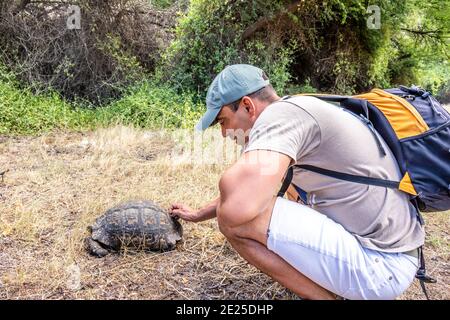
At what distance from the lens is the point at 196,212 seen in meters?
2.32

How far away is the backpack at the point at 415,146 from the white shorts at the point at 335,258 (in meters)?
0.23

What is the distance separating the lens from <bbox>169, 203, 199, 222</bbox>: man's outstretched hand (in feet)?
7.68

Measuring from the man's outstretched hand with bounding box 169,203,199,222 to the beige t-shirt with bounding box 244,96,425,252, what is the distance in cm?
76

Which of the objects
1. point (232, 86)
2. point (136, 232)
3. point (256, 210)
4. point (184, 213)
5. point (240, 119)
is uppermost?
point (232, 86)

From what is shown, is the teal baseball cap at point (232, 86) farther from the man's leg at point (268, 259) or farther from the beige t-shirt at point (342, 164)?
the man's leg at point (268, 259)

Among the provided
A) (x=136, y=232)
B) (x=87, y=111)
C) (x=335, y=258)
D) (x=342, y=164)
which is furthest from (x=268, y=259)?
(x=87, y=111)

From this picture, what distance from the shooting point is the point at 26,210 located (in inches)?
117

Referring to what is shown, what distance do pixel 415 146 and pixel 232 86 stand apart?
73cm

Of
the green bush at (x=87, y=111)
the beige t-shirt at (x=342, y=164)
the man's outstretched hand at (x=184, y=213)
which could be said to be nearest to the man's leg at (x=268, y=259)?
the beige t-shirt at (x=342, y=164)

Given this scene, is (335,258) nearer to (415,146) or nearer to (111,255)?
(415,146)
